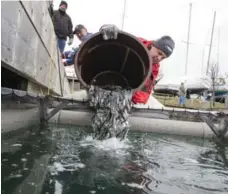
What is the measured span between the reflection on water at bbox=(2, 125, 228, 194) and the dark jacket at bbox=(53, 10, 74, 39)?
15.0 ft

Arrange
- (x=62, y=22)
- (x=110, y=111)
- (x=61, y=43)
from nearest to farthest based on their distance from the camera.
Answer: (x=110, y=111)
(x=62, y=22)
(x=61, y=43)

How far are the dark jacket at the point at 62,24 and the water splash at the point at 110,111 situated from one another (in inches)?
175

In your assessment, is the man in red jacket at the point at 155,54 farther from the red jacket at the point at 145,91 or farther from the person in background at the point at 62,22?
the person in background at the point at 62,22

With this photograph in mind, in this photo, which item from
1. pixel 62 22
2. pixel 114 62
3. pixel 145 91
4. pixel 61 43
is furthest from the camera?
pixel 61 43

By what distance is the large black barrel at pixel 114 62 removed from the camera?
6.42 meters

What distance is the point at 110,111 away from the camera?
596 centimetres

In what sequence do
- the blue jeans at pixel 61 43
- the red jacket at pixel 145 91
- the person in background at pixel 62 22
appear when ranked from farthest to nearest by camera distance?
1. the blue jeans at pixel 61 43
2. the person in background at pixel 62 22
3. the red jacket at pixel 145 91

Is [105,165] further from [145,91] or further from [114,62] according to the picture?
[114,62]

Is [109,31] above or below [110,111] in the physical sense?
above

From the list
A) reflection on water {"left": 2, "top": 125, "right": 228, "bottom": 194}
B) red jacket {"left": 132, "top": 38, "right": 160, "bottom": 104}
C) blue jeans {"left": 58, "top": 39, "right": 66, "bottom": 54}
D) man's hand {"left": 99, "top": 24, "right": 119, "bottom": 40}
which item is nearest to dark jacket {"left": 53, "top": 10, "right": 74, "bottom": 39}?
blue jeans {"left": 58, "top": 39, "right": 66, "bottom": 54}

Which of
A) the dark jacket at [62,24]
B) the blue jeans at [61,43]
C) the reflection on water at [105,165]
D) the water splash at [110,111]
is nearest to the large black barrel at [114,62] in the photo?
the water splash at [110,111]

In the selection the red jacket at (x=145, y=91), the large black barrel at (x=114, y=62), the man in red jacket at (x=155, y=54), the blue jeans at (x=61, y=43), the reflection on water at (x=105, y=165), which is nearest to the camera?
the reflection on water at (x=105, y=165)

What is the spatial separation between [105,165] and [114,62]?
3.70 m

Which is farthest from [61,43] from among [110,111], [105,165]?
[105,165]
